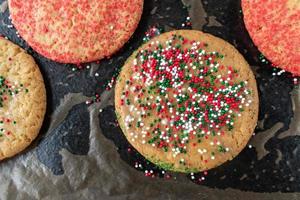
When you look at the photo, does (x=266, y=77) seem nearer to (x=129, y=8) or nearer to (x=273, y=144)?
(x=273, y=144)

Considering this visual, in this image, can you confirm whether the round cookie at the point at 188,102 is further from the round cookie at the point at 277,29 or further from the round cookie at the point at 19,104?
the round cookie at the point at 19,104

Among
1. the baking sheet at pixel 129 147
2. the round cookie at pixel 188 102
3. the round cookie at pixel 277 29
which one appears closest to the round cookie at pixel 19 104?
the baking sheet at pixel 129 147

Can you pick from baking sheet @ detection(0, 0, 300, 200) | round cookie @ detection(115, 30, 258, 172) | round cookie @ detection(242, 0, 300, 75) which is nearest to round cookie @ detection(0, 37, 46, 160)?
baking sheet @ detection(0, 0, 300, 200)

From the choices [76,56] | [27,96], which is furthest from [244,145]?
[27,96]

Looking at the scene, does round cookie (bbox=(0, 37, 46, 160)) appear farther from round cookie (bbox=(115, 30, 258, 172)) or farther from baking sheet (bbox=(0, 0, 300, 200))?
round cookie (bbox=(115, 30, 258, 172))

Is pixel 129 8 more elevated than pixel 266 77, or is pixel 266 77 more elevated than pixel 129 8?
pixel 129 8

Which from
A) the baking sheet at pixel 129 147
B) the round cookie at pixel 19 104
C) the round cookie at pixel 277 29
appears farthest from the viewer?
the round cookie at pixel 19 104

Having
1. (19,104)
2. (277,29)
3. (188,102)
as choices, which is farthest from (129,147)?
(277,29)
